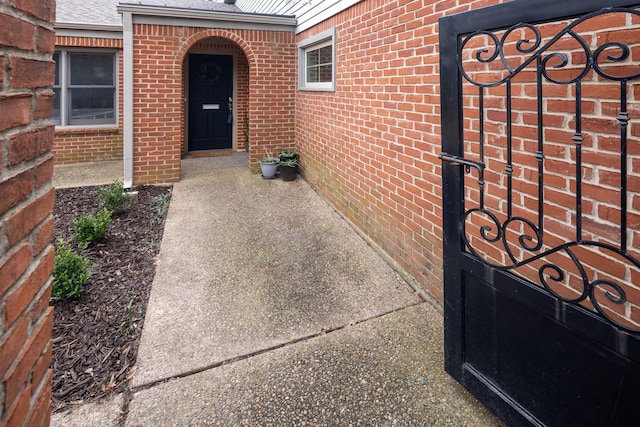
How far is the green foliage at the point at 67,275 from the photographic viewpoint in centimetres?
304

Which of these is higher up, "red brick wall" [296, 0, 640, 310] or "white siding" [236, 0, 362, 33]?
"white siding" [236, 0, 362, 33]

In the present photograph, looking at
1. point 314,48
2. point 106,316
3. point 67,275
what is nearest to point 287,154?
point 314,48

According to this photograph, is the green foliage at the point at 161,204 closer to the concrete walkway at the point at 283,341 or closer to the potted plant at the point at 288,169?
the concrete walkway at the point at 283,341

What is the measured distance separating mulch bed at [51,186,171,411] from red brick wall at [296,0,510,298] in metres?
2.35

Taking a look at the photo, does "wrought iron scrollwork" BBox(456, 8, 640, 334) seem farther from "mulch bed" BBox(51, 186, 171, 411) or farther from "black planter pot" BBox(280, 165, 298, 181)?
"black planter pot" BBox(280, 165, 298, 181)

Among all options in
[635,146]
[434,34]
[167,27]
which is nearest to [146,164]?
[167,27]

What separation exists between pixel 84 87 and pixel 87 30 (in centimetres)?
121

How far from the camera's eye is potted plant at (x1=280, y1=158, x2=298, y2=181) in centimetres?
679

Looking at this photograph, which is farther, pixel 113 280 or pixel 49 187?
pixel 113 280

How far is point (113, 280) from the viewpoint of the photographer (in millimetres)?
3512

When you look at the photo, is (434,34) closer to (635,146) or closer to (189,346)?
(635,146)

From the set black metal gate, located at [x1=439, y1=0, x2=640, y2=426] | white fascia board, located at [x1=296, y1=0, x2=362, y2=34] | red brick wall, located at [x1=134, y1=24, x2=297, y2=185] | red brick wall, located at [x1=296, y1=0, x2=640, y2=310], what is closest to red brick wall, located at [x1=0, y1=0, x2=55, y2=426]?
black metal gate, located at [x1=439, y1=0, x2=640, y2=426]

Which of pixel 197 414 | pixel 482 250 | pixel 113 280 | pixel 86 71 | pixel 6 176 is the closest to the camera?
pixel 6 176

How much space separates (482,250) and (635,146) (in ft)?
3.80
